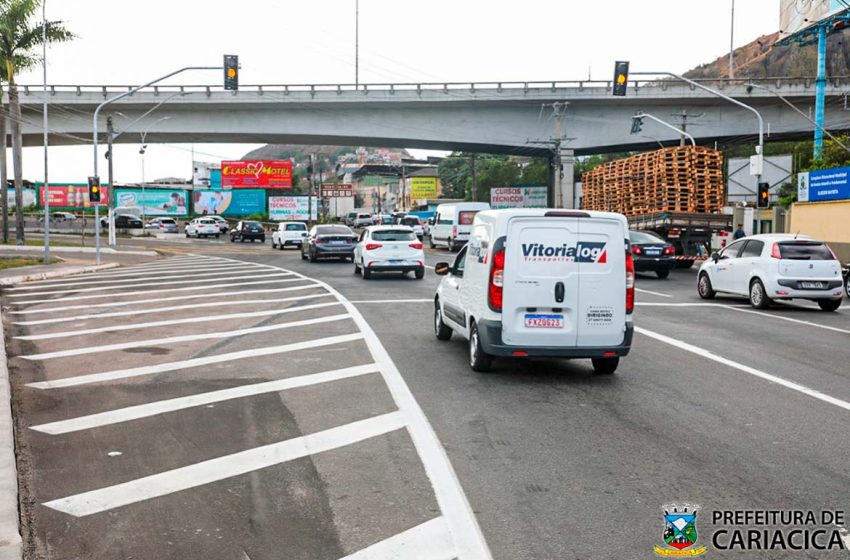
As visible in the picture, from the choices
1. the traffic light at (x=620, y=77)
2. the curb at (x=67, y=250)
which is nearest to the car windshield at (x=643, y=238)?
the traffic light at (x=620, y=77)

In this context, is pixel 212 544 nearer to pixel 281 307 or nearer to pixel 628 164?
pixel 281 307

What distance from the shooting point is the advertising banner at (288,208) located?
92.5 metres

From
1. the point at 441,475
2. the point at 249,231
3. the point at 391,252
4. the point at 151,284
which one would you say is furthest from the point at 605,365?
the point at 249,231

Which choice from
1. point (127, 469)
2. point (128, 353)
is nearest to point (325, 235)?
point (128, 353)

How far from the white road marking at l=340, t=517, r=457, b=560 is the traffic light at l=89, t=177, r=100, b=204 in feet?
107

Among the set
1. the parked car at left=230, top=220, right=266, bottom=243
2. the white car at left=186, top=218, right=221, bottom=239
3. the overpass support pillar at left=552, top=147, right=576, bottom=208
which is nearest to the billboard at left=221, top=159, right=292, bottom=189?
the white car at left=186, top=218, right=221, bottom=239

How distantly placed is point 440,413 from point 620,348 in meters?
2.79

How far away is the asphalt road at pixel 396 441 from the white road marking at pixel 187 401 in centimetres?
4

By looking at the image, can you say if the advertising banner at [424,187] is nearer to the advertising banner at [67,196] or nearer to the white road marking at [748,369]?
the advertising banner at [67,196]

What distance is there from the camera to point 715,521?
5441 mm

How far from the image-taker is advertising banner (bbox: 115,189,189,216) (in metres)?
93.9

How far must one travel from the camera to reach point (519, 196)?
89.9m

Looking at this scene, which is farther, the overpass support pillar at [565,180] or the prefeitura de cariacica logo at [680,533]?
the overpass support pillar at [565,180]

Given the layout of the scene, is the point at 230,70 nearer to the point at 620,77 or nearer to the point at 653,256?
the point at 620,77
